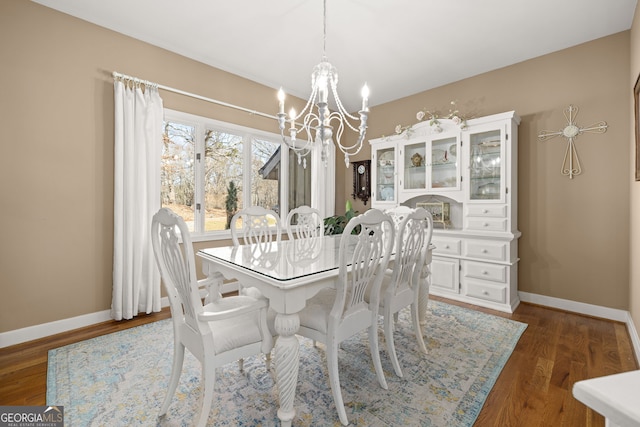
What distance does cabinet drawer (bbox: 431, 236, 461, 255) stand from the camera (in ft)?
11.0

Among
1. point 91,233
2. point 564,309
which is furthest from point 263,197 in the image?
point 564,309

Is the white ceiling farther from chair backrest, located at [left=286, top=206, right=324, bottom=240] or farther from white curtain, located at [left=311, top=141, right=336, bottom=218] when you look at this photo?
chair backrest, located at [left=286, top=206, right=324, bottom=240]

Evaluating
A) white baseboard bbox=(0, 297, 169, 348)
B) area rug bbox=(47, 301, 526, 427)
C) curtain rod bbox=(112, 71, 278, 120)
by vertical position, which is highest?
curtain rod bbox=(112, 71, 278, 120)

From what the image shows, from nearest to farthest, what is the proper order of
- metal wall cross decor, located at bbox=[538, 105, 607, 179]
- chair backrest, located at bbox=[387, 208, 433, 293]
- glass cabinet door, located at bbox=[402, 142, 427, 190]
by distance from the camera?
chair backrest, located at bbox=[387, 208, 433, 293] < metal wall cross decor, located at bbox=[538, 105, 607, 179] < glass cabinet door, located at bbox=[402, 142, 427, 190]

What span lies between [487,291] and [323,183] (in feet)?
8.45

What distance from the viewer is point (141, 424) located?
4.79ft

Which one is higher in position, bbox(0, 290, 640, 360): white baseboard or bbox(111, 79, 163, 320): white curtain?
bbox(111, 79, 163, 320): white curtain

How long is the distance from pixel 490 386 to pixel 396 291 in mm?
767

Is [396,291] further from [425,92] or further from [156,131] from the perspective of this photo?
[425,92]

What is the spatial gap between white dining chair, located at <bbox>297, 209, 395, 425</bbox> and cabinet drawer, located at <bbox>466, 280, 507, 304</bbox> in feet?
6.48

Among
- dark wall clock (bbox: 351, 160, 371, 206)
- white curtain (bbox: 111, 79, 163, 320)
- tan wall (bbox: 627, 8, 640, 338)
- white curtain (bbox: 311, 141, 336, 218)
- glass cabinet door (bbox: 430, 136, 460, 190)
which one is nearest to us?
tan wall (bbox: 627, 8, 640, 338)

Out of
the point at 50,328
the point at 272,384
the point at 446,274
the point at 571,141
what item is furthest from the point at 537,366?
the point at 50,328

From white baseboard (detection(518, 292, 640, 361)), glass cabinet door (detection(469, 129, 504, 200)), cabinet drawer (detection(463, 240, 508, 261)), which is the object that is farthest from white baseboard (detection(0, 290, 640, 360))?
glass cabinet door (detection(469, 129, 504, 200))

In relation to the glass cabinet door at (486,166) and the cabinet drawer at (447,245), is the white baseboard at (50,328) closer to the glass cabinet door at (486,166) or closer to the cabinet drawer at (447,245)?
the cabinet drawer at (447,245)
